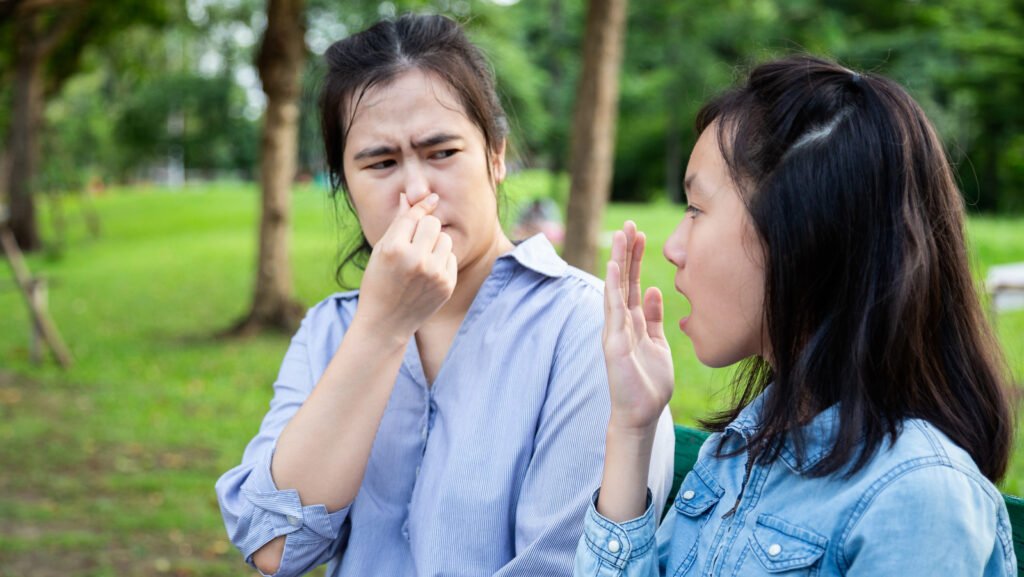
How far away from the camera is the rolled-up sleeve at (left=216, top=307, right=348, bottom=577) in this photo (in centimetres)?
187

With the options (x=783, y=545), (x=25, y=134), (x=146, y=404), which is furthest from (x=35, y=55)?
(x=783, y=545)

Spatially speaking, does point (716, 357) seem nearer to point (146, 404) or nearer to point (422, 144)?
point (422, 144)

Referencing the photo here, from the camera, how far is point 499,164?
2.23 meters

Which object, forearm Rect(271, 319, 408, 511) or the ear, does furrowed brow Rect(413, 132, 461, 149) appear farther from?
Answer: forearm Rect(271, 319, 408, 511)

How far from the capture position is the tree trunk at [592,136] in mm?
7310

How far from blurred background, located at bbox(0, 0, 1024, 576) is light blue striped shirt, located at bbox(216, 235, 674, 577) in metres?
0.47

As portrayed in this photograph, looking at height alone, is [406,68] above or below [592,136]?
above

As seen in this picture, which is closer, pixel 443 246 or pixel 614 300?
pixel 614 300

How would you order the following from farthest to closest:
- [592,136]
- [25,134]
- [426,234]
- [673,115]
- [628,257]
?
1. [673,115]
2. [25,134]
3. [592,136]
4. [426,234]
5. [628,257]

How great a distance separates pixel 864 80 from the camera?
148 cm

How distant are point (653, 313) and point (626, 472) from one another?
0.27 m

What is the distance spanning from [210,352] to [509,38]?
790 inches

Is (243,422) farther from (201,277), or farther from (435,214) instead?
(201,277)

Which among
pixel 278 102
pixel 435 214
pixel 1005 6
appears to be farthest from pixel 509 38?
pixel 435 214
